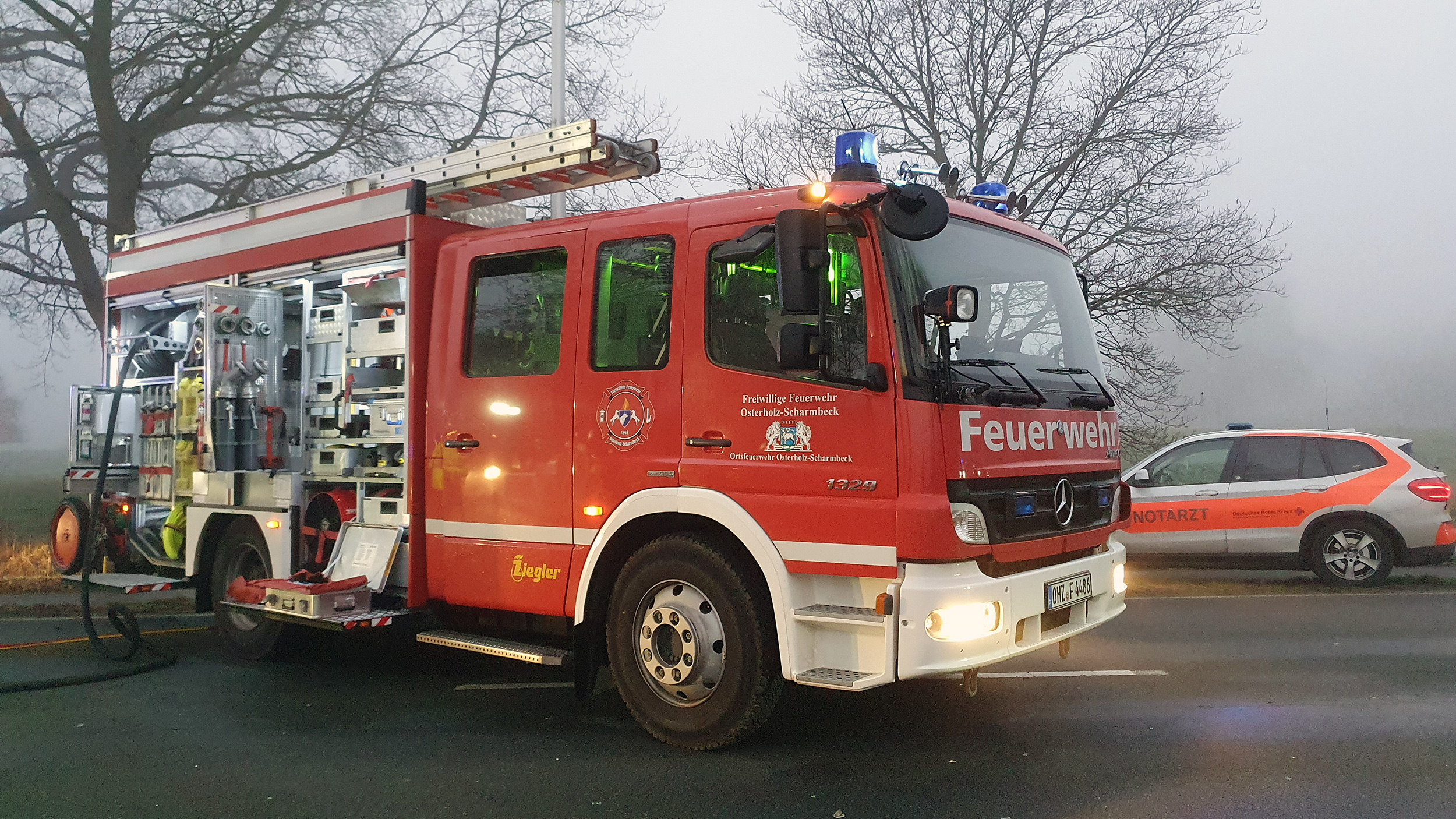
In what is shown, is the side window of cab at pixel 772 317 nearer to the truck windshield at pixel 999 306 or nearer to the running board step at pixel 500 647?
the truck windshield at pixel 999 306

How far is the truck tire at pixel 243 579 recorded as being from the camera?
713 cm

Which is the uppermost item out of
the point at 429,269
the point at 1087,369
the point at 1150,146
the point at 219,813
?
the point at 1150,146

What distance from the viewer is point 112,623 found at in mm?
7633

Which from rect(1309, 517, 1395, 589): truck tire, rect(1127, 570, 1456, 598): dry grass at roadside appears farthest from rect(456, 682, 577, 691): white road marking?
rect(1309, 517, 1395, 589): truck tire

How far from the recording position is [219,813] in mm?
4223

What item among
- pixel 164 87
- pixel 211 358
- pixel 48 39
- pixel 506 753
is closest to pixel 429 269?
pixel 211 358

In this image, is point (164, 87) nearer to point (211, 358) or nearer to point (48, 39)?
point (48, 39)

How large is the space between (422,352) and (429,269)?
51 cm

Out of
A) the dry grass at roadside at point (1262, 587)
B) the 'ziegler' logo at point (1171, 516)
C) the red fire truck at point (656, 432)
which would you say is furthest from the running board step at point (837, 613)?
the 'ziegler' logo at point (1171, 516)

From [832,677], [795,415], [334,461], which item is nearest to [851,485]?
[795,415]

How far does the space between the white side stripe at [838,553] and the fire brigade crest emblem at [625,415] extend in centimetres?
96

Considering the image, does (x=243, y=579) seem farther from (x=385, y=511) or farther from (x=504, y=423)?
(x=504, y=423)

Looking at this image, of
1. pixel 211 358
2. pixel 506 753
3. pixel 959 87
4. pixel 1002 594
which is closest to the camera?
pixel 1002 594

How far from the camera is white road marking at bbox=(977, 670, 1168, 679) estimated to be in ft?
21.2
